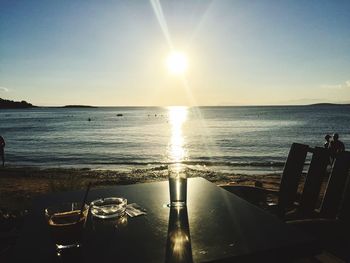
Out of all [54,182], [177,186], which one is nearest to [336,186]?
[177,186]

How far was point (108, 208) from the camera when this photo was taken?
7.87ft

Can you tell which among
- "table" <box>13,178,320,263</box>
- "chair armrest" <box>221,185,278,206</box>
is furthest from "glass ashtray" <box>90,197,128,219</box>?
"chair armrest" <box>221,185,278,206</box>

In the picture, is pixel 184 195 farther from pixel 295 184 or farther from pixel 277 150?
pixel 277 150

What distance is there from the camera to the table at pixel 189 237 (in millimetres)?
1660

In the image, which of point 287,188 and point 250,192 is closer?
point 250,192

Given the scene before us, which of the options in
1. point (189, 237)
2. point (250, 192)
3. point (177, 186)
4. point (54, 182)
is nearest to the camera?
point (189, 237)

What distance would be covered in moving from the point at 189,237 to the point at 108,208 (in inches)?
31.6

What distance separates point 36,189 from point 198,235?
39.0 feet

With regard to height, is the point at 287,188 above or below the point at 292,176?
below

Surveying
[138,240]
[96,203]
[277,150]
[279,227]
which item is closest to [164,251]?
[138,240]

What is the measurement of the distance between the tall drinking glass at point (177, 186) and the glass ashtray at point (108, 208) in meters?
0.42

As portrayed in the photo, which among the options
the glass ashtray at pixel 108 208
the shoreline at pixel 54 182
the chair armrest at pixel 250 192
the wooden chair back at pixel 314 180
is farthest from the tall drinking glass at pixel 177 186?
the shoreline at pixel 54 182

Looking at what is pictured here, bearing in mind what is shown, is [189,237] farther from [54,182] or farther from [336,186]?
[54,182]

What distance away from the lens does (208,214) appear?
232 centimetres
